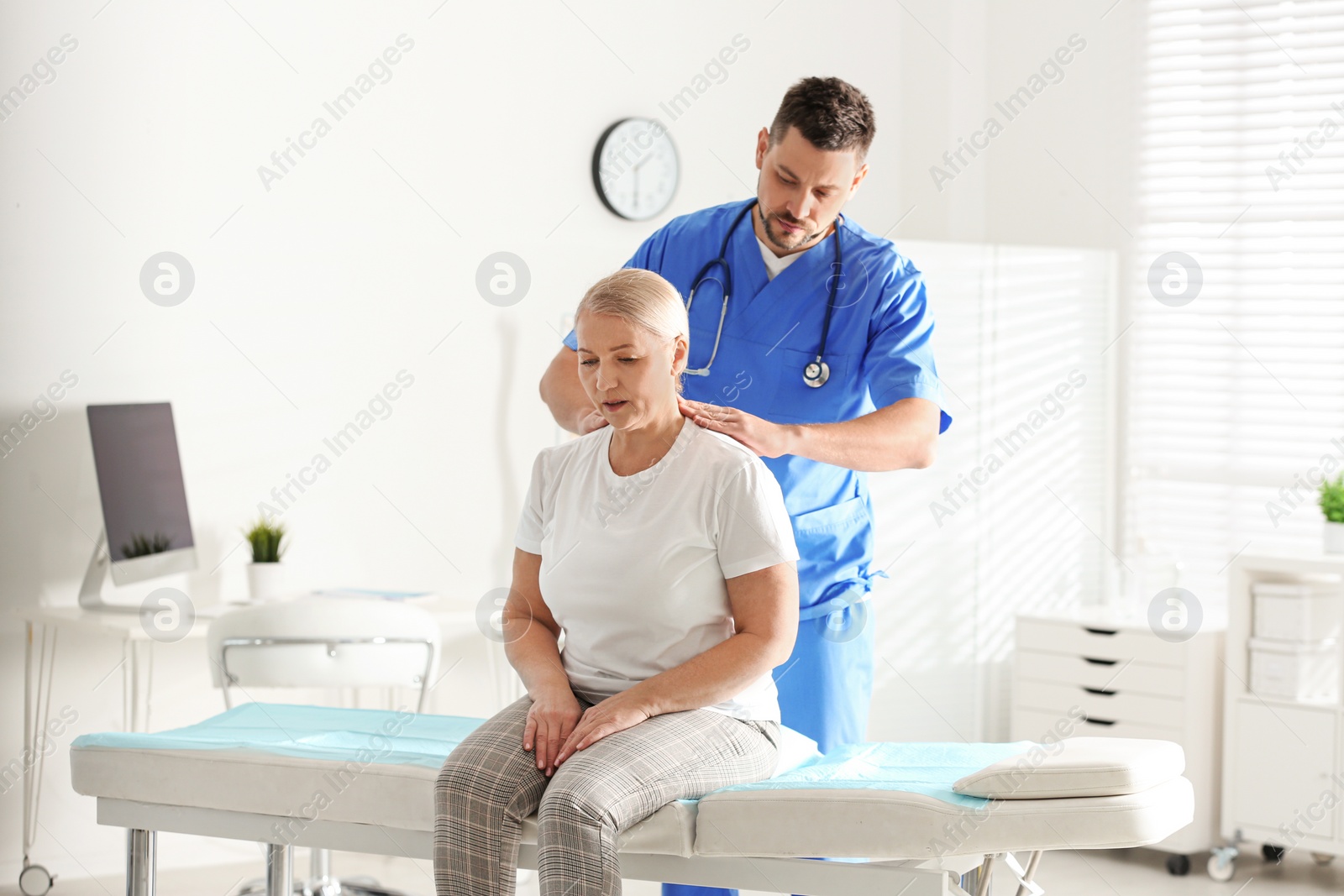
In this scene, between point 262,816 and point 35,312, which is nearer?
point 262,816

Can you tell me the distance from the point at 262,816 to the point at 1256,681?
259 centimetres

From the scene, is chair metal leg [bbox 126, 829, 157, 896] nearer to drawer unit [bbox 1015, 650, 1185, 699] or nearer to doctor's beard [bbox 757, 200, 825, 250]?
doctor's beard [bbox 757, 200, 825, 250]

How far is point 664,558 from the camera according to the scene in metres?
1.71

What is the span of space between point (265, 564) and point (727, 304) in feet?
5.27

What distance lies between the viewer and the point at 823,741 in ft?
6.56

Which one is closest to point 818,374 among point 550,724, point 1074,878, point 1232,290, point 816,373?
point 816,373

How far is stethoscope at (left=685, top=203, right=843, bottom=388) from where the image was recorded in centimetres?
200

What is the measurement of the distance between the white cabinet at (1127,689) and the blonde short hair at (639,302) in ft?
7.46

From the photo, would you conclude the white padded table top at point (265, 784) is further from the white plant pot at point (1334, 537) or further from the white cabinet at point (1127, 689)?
the white plant pot at point (1334, 537)

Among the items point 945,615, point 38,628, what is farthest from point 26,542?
point 945,615

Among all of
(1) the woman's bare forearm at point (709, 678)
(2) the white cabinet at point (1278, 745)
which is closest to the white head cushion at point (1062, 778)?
(1) the woman's bare forearm at point (709, 678)

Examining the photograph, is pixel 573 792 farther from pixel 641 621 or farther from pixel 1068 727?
pixel 1068 727

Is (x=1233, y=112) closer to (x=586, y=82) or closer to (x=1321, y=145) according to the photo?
(x=1321, y=145)

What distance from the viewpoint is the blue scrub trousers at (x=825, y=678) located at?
1.97 meters
